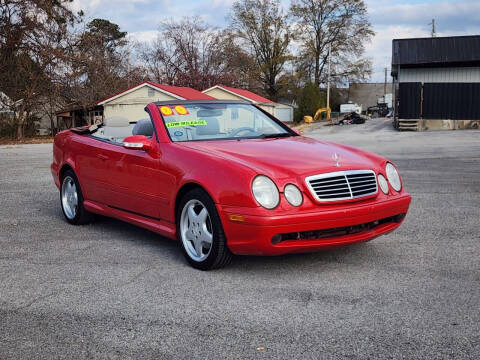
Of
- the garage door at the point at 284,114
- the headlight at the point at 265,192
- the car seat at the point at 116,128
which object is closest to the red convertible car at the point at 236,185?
the headlight at the point at 265,192

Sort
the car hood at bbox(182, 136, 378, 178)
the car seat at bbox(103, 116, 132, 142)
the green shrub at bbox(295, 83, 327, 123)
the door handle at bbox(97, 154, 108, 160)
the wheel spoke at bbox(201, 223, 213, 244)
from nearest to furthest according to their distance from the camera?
the car hood at bbox(182, 136, 378, 178)
the wheel spoke at bbox(201, 223, 213, 244)
the door handle at bbox(97, 154, 108, 160)
the car seat at bbox(103, 116, 132, 142)
the green shrub at bbox(295, 83, 327, 123)

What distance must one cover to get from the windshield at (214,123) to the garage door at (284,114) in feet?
200

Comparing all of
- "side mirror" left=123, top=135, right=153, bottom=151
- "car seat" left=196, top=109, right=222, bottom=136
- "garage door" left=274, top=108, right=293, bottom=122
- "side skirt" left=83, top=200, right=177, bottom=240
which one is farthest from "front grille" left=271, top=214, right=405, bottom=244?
"garage door" left=274, top=108, right=293, bottom=122

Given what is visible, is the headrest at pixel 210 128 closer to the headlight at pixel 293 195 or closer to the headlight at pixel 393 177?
the headlight at pixel 293 195

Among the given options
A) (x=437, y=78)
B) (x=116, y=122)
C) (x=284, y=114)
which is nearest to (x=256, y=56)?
(x=284, y=114)

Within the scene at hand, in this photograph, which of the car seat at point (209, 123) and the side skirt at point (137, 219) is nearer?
the side skirt at point (137, 219)

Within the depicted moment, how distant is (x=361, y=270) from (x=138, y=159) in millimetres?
2322

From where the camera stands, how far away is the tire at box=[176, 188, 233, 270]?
470 centimetres

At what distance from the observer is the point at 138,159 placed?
566 cm

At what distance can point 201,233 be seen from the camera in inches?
193

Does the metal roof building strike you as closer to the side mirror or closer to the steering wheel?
the steering wheel

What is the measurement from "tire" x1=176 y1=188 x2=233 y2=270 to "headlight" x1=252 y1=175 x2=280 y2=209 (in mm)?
397

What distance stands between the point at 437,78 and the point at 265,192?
34.2 m

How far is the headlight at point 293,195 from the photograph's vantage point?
Answer: 4.48 metres
